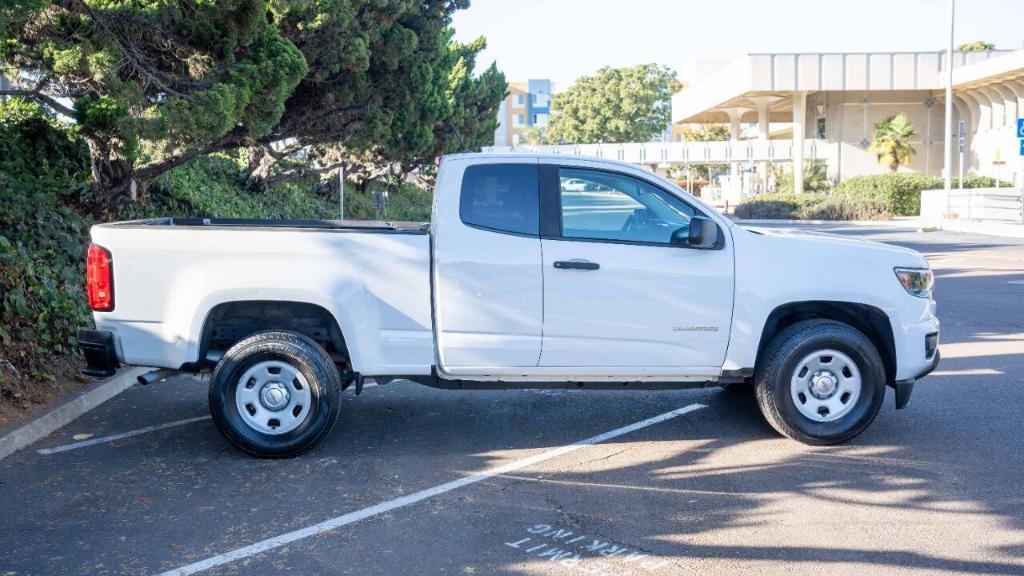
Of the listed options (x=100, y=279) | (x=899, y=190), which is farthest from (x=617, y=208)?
(x=899, y=190)

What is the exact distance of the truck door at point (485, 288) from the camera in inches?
265

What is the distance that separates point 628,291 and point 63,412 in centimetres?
448

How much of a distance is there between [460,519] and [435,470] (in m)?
0.98

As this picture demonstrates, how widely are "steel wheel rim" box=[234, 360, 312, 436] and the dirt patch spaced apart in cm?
195

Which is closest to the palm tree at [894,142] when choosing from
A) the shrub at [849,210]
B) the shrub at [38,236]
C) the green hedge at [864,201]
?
the green hedge at [864,201]

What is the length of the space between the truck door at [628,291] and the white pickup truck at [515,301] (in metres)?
0.01

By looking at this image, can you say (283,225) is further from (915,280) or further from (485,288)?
(915,280)

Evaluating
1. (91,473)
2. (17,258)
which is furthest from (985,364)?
(17,258)

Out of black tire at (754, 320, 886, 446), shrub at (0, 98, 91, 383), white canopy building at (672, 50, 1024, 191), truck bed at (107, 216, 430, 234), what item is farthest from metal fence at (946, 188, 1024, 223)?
truck bed at (107, 216, 430, 234)

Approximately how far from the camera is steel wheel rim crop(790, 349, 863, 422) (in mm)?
6938

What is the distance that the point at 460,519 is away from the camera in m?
5.51

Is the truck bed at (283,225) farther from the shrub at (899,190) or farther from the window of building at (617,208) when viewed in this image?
the shrub at (899,190)

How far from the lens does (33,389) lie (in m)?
8.01

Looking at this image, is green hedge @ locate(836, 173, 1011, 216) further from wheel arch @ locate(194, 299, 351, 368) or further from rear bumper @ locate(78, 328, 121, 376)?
rear bumper @ locate(78, 328, 121, 376)
